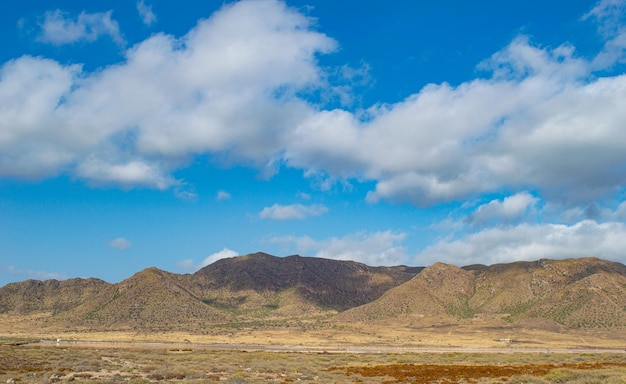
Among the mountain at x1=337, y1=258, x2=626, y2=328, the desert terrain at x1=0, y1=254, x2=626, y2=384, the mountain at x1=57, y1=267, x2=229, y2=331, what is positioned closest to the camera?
the desert terrain at x1=0, y1=254, x2=626, y2=384

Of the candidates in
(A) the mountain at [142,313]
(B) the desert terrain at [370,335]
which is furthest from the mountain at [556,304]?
(A) the mountain at [142,313]

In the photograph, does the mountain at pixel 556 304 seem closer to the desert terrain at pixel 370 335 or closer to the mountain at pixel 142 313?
the desert terrain at pixel 370 335

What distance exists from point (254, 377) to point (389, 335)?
4163 inches

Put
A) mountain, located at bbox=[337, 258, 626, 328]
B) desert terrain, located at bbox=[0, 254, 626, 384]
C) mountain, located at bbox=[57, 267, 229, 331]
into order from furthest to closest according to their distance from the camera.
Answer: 1. mountain, located at bbox=[57, 267, 229, 331]
2. mountain, located at bbox=[337, 258, 626, 328]
3. desert terrain, located at bbox=[0, 254, 626, 384]

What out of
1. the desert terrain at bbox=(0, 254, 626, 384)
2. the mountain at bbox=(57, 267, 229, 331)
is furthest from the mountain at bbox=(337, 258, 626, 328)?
the mountain at bbox=(57, 267, 229, 331)

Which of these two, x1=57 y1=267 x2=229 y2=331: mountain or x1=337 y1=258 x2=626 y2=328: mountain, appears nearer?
x1=337 y1=258 x2=626 y2=328: mountain

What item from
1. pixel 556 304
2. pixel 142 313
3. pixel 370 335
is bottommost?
pixel 370 335

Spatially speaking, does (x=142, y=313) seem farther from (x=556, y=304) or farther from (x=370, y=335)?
(x=556, y=304)

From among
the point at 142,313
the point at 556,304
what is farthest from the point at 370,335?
the point at 142,313

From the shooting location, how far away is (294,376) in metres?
43.4

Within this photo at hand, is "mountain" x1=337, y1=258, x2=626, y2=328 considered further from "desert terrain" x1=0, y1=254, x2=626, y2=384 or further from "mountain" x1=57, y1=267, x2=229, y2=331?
"mountain" x1=57, y1=267, x2=229, y2=331

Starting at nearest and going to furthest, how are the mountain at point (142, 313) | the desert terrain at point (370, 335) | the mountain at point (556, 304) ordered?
the desert terrain at point (370, 335), the mountain at point (556, 304), the mountain at point (142, 313)

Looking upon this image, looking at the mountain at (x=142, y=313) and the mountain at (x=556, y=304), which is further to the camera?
the mountain at (x=142, y=313)

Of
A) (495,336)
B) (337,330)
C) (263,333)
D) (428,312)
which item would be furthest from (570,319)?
(263,333)
